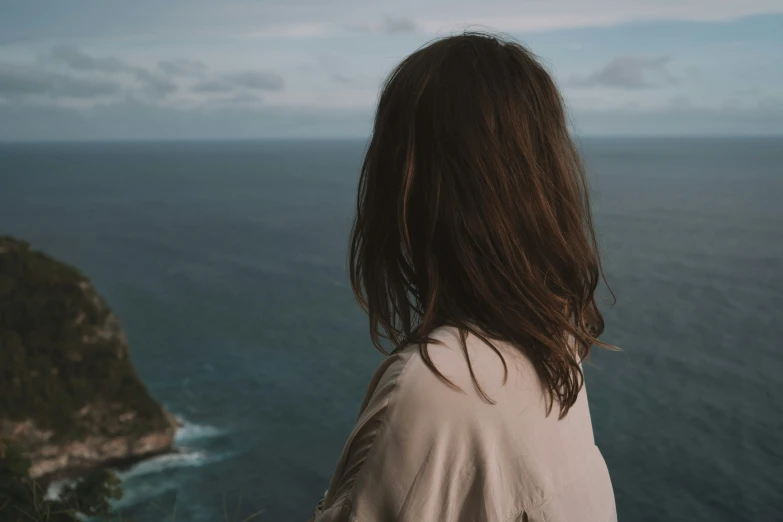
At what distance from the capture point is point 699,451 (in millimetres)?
15828

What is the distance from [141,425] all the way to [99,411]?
1.28 metres

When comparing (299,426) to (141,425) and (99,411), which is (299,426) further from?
(99,411)

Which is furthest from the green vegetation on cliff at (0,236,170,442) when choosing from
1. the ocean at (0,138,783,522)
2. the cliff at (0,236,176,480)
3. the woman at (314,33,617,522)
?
the woman at (314,33,617,522)

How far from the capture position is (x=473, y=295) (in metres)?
0.74

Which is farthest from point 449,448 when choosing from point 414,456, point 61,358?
point 61,358

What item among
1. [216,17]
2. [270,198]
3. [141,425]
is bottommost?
[141,425]

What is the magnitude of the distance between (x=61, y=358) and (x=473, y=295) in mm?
14247

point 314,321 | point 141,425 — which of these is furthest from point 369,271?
point 314,321

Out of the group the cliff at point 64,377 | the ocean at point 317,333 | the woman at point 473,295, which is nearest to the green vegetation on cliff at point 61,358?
the cliff at point 64,377

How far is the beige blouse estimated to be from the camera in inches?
25.4

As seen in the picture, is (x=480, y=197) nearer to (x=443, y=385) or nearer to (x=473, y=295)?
(x=473, y=295)

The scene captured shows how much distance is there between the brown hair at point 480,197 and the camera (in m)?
0.73

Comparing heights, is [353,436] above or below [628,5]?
below

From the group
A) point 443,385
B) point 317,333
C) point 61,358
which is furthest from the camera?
point 317,333
